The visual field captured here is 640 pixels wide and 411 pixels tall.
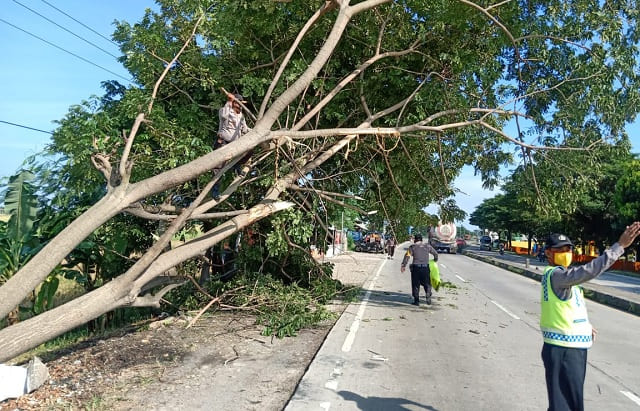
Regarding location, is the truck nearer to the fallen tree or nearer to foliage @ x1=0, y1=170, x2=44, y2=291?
the fallen tree

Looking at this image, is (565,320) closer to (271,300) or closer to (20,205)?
(271,300)

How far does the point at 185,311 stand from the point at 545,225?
45864 mm

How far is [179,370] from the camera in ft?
21.1

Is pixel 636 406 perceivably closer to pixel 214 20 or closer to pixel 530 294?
pixel 214 20

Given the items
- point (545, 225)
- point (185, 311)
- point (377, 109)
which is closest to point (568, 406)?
point (185, 311)

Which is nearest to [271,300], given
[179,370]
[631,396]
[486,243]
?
[179,370]

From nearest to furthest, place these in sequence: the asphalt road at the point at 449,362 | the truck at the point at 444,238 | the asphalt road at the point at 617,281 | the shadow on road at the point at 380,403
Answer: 1. the shadow on road at the point at 380,403
2. the asphalt road at the point at 449,362
3. the asphalt road at the point at 617,281
4. the truck at the point at 444,238

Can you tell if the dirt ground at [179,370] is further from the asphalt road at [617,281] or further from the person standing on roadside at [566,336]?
the asphalt road at [617,281]

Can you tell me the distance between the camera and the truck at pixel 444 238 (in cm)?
4306

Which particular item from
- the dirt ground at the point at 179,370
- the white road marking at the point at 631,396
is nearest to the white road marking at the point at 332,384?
the dirt ground at the point at 179,370

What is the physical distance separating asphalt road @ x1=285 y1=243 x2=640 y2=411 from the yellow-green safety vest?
175cm

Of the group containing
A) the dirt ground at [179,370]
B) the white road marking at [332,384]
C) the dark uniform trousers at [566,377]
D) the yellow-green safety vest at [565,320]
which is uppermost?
the yellow-green safety vest at [565,320]

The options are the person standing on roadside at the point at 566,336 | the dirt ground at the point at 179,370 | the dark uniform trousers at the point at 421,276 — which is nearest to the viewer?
the person standing on roadside at the point at 566,336

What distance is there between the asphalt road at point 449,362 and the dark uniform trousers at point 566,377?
4.96 ft
